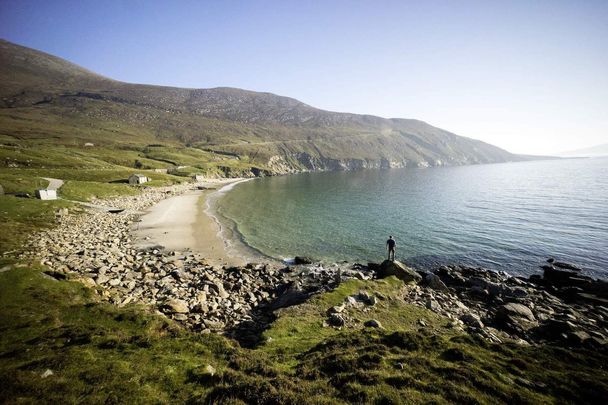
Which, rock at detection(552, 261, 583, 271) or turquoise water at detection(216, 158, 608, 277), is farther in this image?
turquoise water at detection(216, 158, 608, 277)

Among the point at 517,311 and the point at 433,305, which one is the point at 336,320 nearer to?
the point at 433,305

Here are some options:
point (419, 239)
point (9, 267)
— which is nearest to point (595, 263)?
point (419, 239)

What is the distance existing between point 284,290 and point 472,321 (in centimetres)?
1630

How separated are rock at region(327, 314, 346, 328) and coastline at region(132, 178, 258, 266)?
748 inches

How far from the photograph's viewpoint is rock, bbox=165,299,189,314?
18.7 meters

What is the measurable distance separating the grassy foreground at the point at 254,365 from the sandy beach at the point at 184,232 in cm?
2049

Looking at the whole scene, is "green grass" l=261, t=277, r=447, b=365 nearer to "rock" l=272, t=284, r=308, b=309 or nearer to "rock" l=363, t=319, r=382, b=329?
"rock" l=363, t=319, r=382, b=329

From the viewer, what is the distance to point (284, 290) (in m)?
25.3

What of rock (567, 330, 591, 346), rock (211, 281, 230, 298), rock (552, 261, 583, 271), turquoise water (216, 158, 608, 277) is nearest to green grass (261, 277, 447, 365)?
rock (211, 281, 230, 298)

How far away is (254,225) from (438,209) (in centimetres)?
4994

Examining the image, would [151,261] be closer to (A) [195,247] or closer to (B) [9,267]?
(A) [195,247]

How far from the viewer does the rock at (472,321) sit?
1962 cm

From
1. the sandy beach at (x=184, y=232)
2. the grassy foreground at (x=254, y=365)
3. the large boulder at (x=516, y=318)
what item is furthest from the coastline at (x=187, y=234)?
the large boulder at (x=516, y=318)

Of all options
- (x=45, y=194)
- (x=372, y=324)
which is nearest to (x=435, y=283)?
(x=372, y=324)
